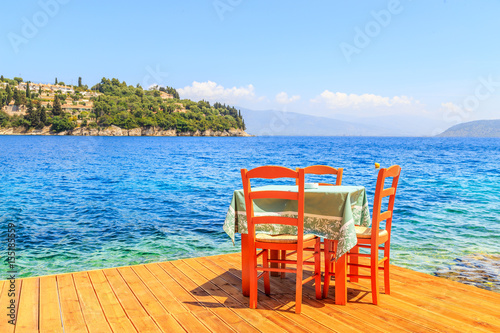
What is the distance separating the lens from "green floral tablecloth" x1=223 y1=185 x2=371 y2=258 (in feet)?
10.1

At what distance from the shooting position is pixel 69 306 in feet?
10.5

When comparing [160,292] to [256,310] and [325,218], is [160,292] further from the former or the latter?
[325,218]

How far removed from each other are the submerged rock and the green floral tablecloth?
260 centimetres

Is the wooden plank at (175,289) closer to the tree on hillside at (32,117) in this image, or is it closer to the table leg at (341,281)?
the table leg at (341,281)

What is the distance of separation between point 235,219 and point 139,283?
4.31 feet

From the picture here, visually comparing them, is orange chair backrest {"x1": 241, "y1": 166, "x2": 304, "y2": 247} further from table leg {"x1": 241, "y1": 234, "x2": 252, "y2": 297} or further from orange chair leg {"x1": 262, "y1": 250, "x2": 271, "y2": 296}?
orange chair leg {"x1": 262, "y1": 250, "x2": 271, "y2": 296}

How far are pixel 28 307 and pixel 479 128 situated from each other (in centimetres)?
18554

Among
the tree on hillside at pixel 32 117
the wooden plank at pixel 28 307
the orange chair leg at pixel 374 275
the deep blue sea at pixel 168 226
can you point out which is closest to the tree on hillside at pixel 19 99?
the tree on hillside at pixel 32 117

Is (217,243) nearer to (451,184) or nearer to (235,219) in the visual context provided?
(235,219)

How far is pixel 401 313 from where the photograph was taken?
10.0 ft

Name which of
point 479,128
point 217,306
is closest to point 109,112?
point 217,306

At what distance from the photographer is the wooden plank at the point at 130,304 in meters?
2.83

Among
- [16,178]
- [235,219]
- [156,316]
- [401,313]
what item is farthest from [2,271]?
[16,178]

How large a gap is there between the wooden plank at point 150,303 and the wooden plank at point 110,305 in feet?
0.63
